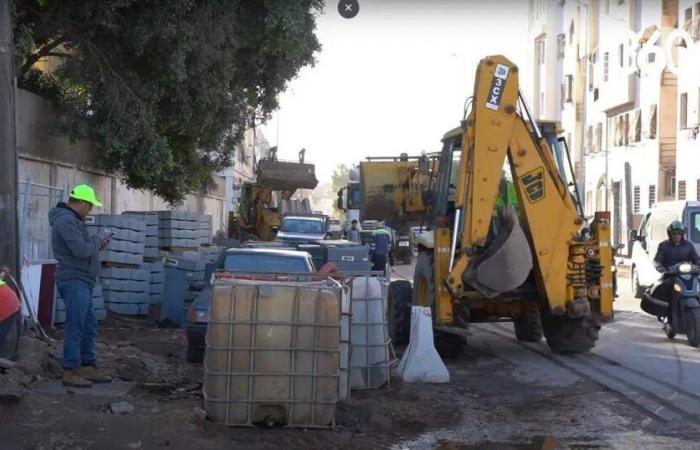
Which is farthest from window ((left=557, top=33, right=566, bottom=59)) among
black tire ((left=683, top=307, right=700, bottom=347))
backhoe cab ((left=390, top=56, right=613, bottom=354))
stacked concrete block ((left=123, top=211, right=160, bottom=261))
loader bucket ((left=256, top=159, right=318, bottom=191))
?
backhoe cab ((left=390, top=56, right=613, bottom=354))

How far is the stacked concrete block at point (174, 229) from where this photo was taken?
1923cm

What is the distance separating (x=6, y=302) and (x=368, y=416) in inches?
126

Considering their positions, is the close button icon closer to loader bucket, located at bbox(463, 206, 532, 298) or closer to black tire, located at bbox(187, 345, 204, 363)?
loader bucket, located at bbox(463, 206, 532, 298)

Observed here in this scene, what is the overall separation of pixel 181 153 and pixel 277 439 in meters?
15.2

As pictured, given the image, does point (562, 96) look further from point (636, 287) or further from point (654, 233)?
point (654, 233)

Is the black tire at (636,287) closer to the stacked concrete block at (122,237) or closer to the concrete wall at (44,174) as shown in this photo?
the stacked concrete block at (122,237)

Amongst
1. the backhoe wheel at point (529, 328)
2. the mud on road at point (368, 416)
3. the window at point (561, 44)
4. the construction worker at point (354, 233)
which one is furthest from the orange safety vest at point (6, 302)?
the window at point (561, 44)

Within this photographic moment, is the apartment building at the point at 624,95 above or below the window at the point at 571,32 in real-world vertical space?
below

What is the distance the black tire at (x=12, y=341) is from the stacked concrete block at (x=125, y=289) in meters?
7.13

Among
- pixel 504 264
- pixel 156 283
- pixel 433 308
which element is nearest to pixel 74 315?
pixel 433 308

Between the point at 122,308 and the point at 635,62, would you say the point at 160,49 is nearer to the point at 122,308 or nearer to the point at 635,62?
the point at 122,308

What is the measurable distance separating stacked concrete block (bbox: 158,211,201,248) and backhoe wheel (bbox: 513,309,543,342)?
7.65m

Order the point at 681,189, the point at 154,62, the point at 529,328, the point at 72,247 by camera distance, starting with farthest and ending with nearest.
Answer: the point at 681,189 < the point at 154,62 < the point at 529,328 < the point at 72,247

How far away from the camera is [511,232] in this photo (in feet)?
37.4
